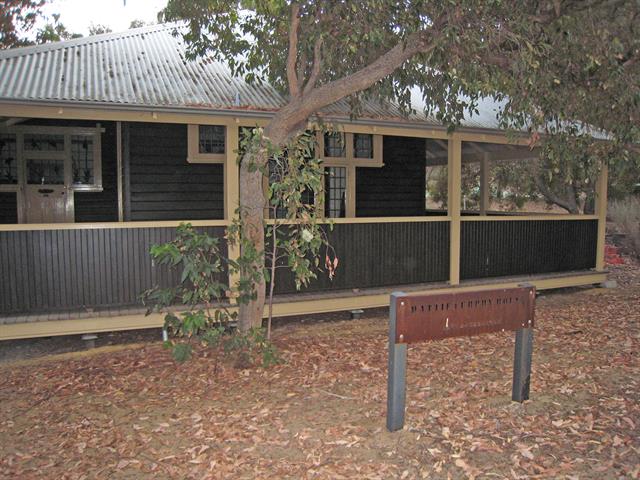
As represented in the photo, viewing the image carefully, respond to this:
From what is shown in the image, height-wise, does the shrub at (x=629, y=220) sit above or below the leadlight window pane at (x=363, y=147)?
below

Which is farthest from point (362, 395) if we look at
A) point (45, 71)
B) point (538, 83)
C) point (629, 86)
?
point (45, 71)

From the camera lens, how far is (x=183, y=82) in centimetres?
807

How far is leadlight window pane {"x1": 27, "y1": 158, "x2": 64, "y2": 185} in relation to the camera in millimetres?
10039

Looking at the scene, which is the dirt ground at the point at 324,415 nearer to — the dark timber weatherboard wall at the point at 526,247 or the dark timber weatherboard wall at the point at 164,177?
the dark timber weatherboard wall at the point at 526,247

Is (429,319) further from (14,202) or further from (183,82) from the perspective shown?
(14,202)

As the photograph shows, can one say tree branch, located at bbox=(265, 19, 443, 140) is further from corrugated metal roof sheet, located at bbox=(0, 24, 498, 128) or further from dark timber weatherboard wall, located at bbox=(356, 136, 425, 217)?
dark timber weatherboard wall, located at bbox=(356, 136, 425, 217)

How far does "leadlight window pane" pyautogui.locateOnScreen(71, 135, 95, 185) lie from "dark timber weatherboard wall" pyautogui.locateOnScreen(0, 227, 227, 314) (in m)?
3.55

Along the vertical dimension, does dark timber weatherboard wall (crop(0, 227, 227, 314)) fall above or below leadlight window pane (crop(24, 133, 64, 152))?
below

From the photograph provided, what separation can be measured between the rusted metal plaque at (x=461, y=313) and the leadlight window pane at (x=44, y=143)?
26.8ft

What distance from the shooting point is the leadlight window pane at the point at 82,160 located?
1018 centimetres

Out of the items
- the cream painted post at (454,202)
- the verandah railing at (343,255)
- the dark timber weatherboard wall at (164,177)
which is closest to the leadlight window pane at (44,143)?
the dark timber weatherboard wall at (164,177)

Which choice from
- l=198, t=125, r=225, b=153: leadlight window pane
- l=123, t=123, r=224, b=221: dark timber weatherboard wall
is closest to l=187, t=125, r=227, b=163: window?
l=198, t=125, r=225, b=153: leadlight window pane

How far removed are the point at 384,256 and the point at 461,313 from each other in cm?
449

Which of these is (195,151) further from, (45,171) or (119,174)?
(45,171)
